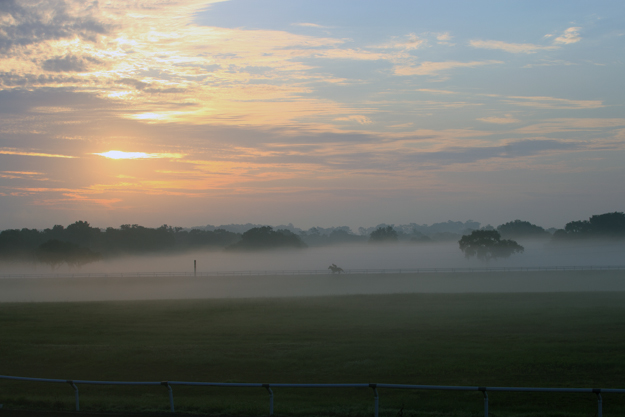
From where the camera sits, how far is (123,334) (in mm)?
26625

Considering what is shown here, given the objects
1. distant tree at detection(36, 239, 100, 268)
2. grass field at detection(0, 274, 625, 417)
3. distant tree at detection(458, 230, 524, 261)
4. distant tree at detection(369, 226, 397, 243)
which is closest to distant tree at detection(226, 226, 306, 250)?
distant tree at detection(369, 226, 397, 243)

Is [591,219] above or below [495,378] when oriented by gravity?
above

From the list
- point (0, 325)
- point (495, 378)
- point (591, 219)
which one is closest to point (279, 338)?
point (495, 378)

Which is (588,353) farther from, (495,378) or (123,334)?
(123,334)

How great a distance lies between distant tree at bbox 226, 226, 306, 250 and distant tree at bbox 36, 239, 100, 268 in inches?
1991

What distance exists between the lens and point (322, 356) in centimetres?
1972

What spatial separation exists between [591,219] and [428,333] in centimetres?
12567

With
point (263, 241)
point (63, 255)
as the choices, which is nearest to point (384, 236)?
point (263, 241)

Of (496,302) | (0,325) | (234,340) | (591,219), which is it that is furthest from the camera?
(591,219)

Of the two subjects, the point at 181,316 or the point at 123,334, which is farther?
the point at 181,316

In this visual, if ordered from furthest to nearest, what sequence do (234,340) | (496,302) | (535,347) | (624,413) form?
1. (496,302)
2. (234,340)
3. (535,347)
4. (624,413)

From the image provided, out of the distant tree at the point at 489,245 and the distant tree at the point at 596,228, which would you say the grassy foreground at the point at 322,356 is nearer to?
the distant tree at the point at 489,245

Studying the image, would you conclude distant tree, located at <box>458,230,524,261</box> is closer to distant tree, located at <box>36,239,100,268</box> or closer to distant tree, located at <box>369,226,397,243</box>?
distant tree, located at <box>36,239,100,268</box>

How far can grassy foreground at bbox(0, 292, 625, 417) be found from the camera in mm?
12773
